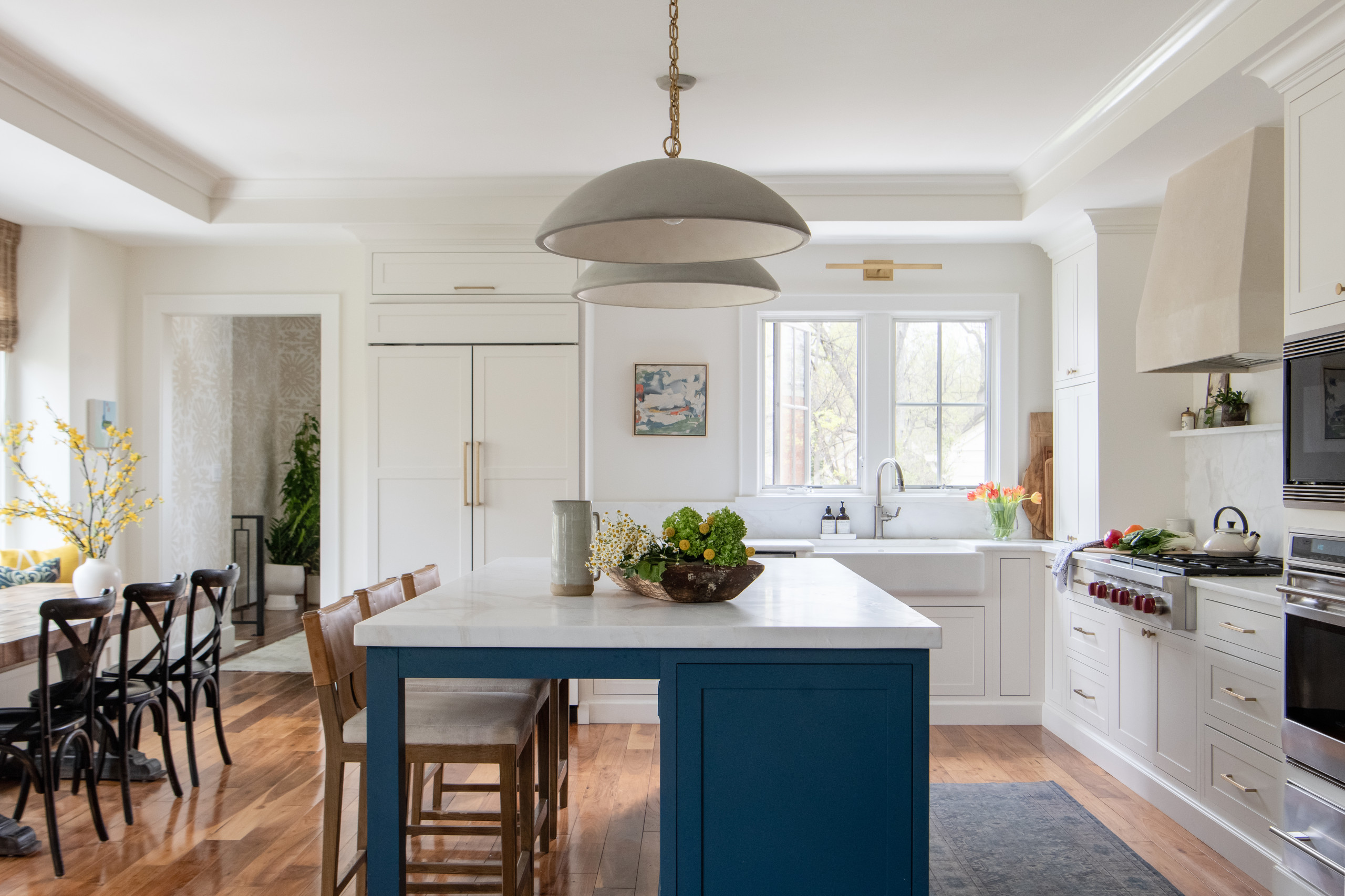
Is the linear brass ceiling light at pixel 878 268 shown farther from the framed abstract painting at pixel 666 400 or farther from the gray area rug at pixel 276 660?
the gray area rug at pixel 276 660

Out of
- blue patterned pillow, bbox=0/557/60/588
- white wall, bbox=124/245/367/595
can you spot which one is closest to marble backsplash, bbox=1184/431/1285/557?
white wall, bbox=124/245/367/595

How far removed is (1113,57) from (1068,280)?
1630mm

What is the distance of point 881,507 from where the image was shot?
192 inches

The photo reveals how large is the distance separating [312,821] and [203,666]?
3.26ft

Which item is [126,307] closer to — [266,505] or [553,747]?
[266,505]

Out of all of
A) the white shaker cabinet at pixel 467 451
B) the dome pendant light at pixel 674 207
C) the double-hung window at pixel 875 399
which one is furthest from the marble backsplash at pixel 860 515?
the dome pendant light at pixel 674 207

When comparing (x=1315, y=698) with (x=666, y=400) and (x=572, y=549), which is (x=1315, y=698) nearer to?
(x=572, y=549)

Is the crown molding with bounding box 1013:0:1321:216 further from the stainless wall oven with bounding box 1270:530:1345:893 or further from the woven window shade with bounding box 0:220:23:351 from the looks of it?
the woven window shade with bounding box 0:220:23:351

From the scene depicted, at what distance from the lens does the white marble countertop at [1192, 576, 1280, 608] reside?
2756mm

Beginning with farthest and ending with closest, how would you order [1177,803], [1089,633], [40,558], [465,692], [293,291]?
[293,291]
[40,558]
[1089,633]
[1177,803]
[465,692]

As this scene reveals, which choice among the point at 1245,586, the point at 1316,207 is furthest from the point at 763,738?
the point at 1316,207

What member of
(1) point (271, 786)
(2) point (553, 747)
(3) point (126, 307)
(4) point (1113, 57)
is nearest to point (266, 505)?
(3) point (126, 307)

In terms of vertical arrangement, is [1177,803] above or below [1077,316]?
below

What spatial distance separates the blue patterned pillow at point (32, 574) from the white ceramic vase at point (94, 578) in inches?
26.7
